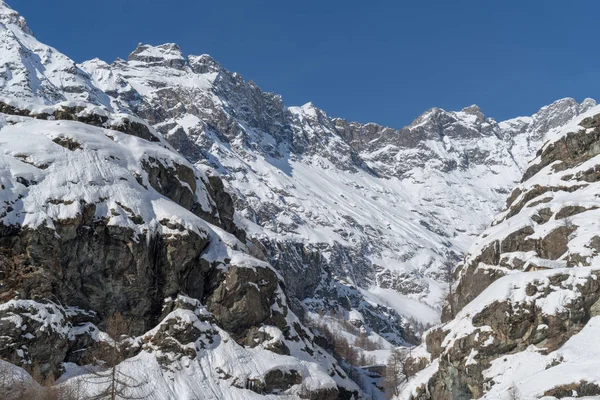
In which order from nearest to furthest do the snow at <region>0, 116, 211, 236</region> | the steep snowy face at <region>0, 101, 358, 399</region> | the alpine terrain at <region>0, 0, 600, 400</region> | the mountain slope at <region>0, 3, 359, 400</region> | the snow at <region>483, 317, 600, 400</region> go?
the snow at <region>483, 317, 600, 400</region>
the alpine terrain at <region>0, 0, 600, 400</region>
the mountain slope at <region>0, 3, 359, 400</region>
the steep snowy face at <region>0, 101, 358, 399</region>
the snow at <region>0, 116, 211, 236</region>

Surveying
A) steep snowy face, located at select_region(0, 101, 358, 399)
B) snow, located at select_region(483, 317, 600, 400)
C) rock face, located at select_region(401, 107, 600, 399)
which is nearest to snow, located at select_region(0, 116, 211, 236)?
steep snowy face, located at select_region(0, 101, 358, 399)

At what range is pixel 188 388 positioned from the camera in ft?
235

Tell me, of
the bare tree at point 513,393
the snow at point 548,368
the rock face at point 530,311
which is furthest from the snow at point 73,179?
the bare tree at point 513,393

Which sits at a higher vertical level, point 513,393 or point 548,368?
point 548,368

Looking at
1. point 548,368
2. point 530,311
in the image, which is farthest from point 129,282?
point 548,368

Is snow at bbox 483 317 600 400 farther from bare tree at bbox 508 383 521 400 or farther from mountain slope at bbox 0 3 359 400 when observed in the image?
mountain slope at bbox 0 3 359 400

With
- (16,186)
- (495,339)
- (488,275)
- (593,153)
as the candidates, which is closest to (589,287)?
(495,339)

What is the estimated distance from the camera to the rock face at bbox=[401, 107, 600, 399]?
53875 millimetres

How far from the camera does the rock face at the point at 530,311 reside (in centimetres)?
5388

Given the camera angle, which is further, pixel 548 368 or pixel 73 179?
pixel 73 179

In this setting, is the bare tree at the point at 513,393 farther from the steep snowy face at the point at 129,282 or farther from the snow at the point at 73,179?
the snow at the point at 73,179

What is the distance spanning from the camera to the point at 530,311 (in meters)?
59.4

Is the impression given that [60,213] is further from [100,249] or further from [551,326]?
[551,326]

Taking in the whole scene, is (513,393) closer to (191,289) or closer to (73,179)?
(191,289)
